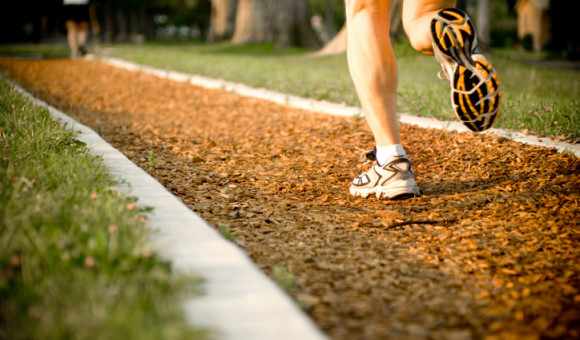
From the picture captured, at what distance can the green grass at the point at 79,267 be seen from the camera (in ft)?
4.25

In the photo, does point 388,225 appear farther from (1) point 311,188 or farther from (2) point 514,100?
(2) point 514,100

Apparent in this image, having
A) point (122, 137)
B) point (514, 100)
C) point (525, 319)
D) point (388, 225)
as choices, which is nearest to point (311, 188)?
point (388, 225)

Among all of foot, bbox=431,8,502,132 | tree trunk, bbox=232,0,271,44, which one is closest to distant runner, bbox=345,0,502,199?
foot, bbox=431,8,502,132

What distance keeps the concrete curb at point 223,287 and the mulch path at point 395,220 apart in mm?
244

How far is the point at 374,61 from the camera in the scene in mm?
2801

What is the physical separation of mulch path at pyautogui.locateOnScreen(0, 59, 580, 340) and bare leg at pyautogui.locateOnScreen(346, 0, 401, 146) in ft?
1.64

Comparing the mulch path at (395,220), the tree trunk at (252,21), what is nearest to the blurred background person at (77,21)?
the tree trunk at (252,21)

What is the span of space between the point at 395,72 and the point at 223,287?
1.81 meters

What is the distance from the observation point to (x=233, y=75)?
333 inches

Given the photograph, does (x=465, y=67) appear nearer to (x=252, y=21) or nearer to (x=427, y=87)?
(x=427, y=87)

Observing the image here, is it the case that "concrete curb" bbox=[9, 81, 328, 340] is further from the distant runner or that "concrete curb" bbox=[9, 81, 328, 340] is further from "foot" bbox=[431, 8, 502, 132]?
"foot" bbox=[431, 8, 502, 132]

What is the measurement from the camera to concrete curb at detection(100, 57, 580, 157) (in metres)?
3.63

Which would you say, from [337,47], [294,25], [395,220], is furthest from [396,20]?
[395,220]

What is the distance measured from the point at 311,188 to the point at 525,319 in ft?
5.41
